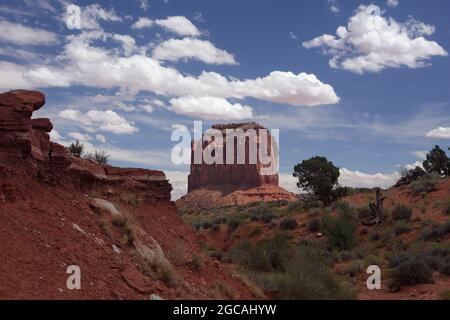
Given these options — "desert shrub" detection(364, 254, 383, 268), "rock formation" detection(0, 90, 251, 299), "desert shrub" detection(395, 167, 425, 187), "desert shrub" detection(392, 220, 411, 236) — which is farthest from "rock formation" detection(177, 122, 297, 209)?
"rock formation" detection(0, 90, 251, 299)

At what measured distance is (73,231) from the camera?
9.64 m

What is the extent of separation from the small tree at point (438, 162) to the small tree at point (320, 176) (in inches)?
472

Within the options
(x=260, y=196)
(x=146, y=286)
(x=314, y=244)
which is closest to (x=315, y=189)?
(x=314, y=244)

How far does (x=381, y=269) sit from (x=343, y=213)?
468 inches

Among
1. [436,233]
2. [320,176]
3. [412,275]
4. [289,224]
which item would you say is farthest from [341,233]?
[320,176]

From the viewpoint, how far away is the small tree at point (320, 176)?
39.3 meters

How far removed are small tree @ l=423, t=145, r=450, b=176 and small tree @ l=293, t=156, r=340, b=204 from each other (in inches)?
472

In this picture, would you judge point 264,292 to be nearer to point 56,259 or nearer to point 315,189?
point 56,259

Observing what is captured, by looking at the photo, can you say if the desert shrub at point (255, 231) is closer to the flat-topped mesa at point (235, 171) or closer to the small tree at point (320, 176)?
the small tree at point (320, 176)

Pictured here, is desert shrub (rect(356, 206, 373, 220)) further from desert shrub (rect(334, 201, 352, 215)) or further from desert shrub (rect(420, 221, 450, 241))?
desert shrub (rect(420, 221, 450, 241))

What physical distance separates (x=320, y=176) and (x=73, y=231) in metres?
31.7

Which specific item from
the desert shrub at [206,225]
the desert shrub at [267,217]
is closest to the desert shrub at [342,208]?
the desert shrub at [267,217]
